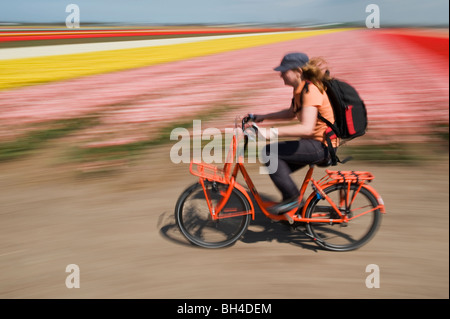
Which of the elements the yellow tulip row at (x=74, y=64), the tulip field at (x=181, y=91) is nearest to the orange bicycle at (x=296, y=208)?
the tulip field at (x=181, y=91)

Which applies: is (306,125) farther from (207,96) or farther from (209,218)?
(207,96)

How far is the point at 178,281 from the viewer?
312 cm

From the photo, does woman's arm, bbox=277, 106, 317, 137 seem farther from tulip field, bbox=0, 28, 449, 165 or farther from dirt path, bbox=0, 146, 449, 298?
tulip field, bbox=0, 28, 449, 165

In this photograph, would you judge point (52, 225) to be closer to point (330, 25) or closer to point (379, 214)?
point (379, 214)

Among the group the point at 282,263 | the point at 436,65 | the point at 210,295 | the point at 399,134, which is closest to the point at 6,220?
the point at 210,295

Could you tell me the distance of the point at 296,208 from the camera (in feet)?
11.2

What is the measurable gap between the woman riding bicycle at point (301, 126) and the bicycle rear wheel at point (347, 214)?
25 cm

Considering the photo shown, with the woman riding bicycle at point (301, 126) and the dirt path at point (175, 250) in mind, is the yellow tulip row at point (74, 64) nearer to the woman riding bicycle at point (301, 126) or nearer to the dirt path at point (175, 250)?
the dirt path at point (175, 250)

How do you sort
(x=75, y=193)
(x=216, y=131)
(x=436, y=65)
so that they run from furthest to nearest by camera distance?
(x=436, y=65), (x=216, y=131), (x=75, y=193)

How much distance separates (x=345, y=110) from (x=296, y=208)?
0.94 meters

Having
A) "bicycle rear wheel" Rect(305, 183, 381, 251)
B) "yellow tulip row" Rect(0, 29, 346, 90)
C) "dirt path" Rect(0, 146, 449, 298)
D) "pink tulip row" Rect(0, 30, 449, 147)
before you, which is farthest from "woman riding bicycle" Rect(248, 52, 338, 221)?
"yellow tulip row" Rect(0, 29, 346, 90)

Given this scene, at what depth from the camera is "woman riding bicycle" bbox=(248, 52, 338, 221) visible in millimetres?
A: 2975

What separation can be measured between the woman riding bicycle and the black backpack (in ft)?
0.15

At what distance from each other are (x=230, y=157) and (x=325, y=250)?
47.1 inches
